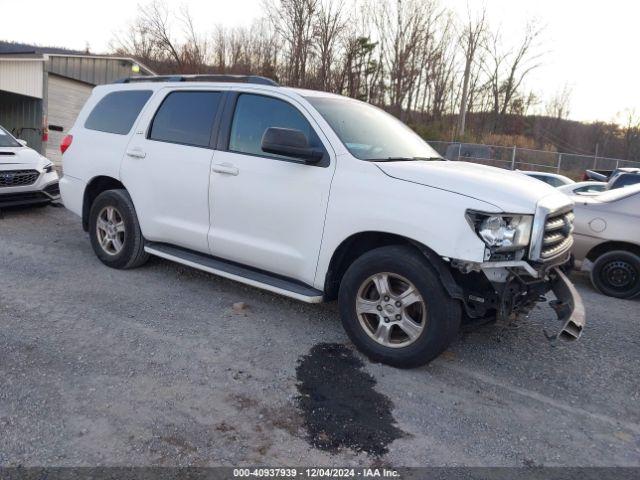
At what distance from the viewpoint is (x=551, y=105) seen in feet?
150

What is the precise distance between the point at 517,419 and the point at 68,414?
2.68 m

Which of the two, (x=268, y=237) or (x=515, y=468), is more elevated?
(x=268, y=237)

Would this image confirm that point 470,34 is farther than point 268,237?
Yes

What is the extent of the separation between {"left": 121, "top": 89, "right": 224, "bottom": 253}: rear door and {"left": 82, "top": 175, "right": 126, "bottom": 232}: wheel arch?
16.6 inches

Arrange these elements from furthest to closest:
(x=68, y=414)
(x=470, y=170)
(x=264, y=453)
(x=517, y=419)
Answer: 1. (x=470, y=170)
2. (x=517, y=419)
3. (x=68, y=414)
4. (x=264, y=453)

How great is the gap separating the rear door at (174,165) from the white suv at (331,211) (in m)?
0.01

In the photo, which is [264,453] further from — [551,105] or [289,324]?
[551,105]

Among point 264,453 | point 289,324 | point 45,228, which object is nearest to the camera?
point 264,453

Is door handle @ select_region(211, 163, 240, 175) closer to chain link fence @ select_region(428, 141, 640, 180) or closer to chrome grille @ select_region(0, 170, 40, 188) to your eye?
chrome grille @ select_region(0, 170, 40, 188)

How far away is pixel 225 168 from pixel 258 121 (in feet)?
1.63

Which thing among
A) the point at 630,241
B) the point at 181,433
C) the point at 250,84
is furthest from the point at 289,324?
the point at 630,241

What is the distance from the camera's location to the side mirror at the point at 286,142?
407 centimetres

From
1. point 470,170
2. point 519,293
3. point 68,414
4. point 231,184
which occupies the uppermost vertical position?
point 470,170

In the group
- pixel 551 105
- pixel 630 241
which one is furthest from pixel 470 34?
pixel 630 241
